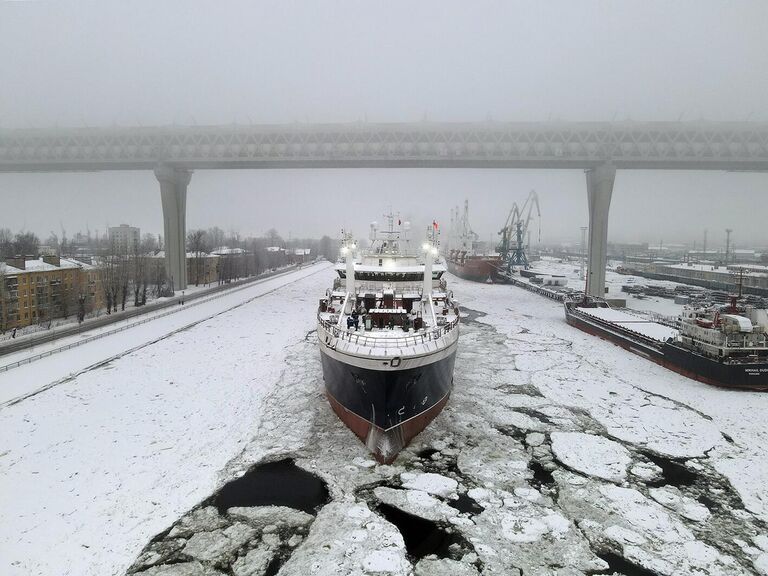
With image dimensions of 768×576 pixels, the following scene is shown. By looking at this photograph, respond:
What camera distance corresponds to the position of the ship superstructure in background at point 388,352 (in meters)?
14.6

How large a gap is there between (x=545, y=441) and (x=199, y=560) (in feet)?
40.9

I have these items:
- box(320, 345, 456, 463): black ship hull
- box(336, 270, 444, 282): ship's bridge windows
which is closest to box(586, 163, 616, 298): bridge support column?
box(336, 270, 444, 282): ship's bridge windows

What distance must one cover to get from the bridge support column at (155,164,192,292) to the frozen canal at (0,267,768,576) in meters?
36.5

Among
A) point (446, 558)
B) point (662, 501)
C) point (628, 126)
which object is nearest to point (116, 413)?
point (446, 558)

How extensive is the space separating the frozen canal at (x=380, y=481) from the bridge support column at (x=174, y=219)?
3646 centimetres

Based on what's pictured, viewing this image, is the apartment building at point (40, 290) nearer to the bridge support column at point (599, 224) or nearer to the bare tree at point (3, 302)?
the bare tree at point (3, 302)

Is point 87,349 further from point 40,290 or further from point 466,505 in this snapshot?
point 466,505

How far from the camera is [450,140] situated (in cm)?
5744

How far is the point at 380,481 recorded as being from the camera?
13430 mm

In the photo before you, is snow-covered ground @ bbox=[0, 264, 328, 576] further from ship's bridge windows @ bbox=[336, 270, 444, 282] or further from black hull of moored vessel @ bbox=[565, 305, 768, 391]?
black hull of moored vessel @ bbox=[565, 305, 768, 391]

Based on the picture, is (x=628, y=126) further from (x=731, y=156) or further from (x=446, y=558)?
(x=446, y=558)

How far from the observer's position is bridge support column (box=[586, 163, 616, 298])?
51.3 m

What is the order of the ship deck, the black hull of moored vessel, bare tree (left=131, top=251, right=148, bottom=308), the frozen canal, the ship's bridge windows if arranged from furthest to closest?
1. bare tree (left=131, top=251, right=148, bottom=308)
2. the ship deck
3. the ship's bridge windows
4. the black hull of moored vessel
5. the frozen canal

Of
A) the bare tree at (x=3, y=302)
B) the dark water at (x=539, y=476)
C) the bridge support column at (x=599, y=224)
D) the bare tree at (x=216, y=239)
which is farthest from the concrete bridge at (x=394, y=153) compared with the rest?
the bare tree at (x=216, y=239)
